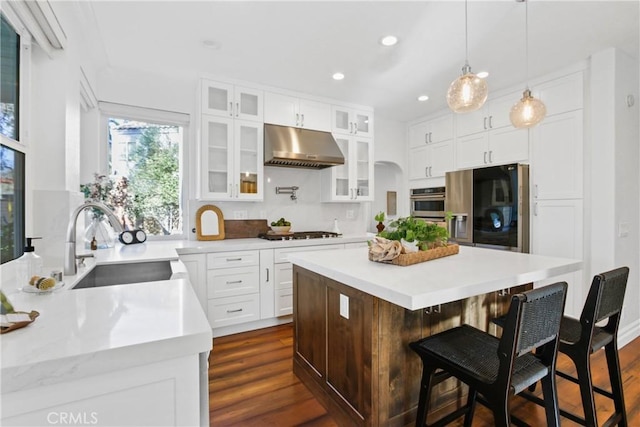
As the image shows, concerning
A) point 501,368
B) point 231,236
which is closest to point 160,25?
point 231,236

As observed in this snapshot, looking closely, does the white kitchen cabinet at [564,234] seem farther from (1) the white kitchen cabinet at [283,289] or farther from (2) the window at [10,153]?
(2) the window at [10,153]

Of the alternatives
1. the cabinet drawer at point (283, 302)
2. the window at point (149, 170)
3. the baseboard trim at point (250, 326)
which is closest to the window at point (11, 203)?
the window at point (149, 170)

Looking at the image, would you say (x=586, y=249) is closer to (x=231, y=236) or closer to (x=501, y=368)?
(x=501, y=368)

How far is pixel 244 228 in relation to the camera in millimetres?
3703

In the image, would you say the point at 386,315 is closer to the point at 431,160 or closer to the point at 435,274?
the point at 435,274

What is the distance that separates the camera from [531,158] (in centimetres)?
334

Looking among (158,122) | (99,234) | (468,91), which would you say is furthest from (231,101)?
(468,91)

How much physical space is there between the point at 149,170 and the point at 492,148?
13.1 feet

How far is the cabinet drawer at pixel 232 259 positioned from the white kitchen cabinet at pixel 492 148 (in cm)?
291

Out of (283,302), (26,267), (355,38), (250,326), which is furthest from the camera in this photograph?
(283,302)

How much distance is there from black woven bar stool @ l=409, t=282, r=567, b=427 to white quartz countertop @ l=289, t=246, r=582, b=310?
22cm

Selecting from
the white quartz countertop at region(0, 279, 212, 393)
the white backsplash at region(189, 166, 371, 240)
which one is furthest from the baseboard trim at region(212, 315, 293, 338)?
the white quartz countertop at region(0, 279, 212, 393)

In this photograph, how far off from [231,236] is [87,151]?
1.63m

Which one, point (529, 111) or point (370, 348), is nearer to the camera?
point (370, 348)
